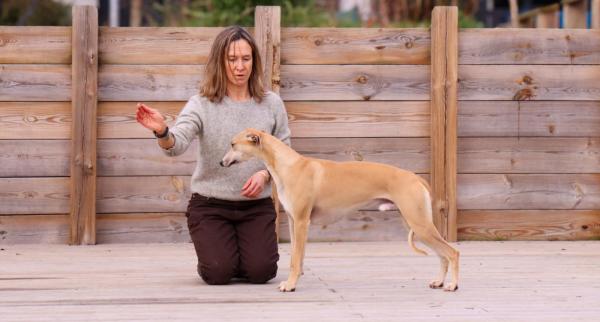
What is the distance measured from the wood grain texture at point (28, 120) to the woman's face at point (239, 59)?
230 cm

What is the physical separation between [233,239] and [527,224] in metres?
2.95

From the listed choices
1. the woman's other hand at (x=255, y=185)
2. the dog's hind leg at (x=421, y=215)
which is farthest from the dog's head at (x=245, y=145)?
the dog's hind leg at (x=421, y=215)

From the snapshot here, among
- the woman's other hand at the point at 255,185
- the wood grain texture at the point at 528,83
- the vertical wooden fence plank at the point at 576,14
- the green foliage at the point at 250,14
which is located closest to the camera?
the woman's other hand at the point at 255,185

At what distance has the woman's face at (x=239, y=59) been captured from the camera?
581 centimetres

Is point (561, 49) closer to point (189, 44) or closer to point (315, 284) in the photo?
point (189, 44)

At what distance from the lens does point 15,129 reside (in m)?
7.66

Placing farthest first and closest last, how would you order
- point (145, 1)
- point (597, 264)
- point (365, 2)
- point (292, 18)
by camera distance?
1. point (145, 1)
2. point (365, 2)
3. point (292, 18)
4. point (597, 264)

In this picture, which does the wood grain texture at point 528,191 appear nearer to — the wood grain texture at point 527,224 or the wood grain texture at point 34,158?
the wood grain texture at point 527,224

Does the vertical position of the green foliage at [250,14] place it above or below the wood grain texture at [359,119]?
above

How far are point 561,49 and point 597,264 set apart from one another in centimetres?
206

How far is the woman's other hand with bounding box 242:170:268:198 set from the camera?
5.73m

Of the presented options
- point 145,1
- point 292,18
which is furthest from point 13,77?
point 145,1

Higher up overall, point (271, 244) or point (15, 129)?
point (15, 129)

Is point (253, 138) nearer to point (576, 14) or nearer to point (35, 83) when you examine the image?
point (35, 83)
